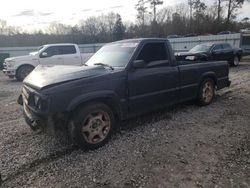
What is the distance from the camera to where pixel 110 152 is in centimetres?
431

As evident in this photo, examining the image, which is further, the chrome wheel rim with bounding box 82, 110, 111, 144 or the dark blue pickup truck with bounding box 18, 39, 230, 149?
the chrome wheel rim with bounding box 82, 110, 111, 144

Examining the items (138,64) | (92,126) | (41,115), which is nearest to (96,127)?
(92,126)

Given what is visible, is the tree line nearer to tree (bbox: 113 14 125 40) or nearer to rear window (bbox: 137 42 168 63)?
tree (bbox: 113 14 125 40)

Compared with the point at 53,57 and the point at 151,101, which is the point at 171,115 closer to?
the point at 151,101

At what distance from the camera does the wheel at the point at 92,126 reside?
4.19 metres

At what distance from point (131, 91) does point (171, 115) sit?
1.63 metres

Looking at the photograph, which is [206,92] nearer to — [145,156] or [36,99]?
[145,156]

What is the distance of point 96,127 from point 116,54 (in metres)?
1.72

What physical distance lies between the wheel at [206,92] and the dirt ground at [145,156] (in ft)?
2.87

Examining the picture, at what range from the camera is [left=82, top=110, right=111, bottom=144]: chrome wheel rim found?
4324mm

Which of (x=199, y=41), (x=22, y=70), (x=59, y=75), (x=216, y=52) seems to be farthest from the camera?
(x=199, y=41)

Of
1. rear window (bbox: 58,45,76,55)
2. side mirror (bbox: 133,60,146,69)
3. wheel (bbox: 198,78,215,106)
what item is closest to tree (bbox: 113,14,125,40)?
rear window (bbox: 58,45,76,55)

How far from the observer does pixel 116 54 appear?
213 inches

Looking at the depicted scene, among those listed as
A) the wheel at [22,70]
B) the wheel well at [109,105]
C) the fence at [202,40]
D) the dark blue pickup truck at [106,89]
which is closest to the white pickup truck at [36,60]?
the wheel at [22,70]
